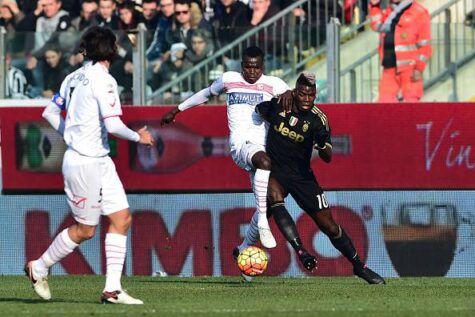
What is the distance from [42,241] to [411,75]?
5.31m

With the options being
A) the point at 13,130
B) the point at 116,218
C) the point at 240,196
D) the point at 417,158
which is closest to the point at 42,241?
the point at 13,130

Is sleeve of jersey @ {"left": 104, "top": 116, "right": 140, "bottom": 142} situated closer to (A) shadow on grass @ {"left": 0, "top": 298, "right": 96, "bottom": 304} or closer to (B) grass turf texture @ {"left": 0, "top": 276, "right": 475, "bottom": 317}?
(B) grass turf texture @ {"left": 0, "top": 276, "right": 475, "bottom": 317}

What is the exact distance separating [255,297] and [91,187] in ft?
7.11

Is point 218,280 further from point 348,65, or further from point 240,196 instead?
point 348,65

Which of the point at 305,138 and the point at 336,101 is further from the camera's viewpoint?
the point at 336,101

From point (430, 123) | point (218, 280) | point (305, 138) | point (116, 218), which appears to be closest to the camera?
point (116, 218)

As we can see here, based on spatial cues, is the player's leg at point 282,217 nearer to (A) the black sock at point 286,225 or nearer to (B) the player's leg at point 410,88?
(A) the black sock at point 286,225

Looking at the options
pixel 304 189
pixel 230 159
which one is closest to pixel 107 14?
pixel 230 159

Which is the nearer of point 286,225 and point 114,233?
point 114,233

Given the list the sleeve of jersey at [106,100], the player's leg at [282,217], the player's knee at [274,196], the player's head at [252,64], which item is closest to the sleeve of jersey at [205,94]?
the player's head at [252,64]

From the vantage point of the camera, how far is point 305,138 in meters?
14.0

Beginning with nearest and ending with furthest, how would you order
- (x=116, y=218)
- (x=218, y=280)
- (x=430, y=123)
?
(x=116, y=218), (x=218, y=280), (x=430, y=123)

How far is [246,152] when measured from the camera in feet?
47.6

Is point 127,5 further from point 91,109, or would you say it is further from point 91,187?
point 91,187
